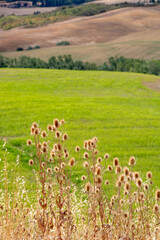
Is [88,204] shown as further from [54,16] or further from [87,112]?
[54,16]

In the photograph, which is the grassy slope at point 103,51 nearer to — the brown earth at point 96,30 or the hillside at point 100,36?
the hillside at point 100,36

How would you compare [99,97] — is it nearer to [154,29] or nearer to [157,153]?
[157,153]

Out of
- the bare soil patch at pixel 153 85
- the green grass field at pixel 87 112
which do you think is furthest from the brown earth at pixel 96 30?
the bare soil patch at pixel 153 85

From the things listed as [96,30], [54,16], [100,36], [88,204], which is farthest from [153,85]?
[54,16]

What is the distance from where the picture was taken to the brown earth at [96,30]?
2141 inches

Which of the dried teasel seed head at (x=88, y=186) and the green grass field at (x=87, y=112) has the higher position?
the dried teasel seed head at (x=88, y=186)

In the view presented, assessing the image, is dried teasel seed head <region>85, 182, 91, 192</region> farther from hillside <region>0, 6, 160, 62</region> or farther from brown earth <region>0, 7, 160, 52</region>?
brown earth <region>0, 7, 160, 52</region>

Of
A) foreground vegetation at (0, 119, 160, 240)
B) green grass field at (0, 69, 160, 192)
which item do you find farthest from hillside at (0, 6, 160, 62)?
foreground vegetation at (0, 119, 160, 240)

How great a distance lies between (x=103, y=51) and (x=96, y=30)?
451 inches

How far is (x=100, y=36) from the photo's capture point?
5775cm

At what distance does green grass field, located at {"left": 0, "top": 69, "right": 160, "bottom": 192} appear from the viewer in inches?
370

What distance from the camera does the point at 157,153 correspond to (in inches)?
373

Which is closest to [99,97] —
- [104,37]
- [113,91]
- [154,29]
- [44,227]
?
[113,91]

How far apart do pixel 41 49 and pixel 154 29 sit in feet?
65.2
